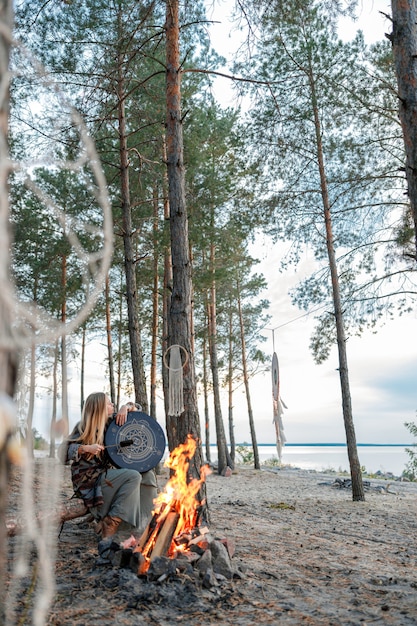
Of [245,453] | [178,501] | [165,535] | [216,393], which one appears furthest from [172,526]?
[245,453]

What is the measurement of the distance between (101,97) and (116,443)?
6.06m

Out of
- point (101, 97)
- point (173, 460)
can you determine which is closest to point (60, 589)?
point (173, 460)

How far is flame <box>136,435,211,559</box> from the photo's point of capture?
441cm

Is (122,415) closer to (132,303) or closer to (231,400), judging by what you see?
(132,303)

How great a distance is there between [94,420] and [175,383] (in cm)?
147

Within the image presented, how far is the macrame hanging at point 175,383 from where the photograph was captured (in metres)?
6.41

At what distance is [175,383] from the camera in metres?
6.49

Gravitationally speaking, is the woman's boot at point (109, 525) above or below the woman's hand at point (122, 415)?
below

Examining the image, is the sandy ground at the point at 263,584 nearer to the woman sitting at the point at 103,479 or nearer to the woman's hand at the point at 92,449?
the woman sitting at the point at 103,479

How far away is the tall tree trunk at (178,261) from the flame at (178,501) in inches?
5.3

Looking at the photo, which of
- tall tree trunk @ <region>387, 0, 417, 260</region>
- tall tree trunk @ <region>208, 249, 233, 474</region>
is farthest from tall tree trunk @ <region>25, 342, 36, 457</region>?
tall tree trunk @ <region>208, 249, 233, 474</region>

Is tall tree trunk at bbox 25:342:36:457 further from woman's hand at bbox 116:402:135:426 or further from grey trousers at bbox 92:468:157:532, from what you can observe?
woman's hand at bbox 116:402:135:426

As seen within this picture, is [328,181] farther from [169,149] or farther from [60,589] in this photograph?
[60,589]

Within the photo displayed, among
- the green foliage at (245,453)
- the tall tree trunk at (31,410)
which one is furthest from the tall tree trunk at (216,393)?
the tall tree trunk at (31,410)
